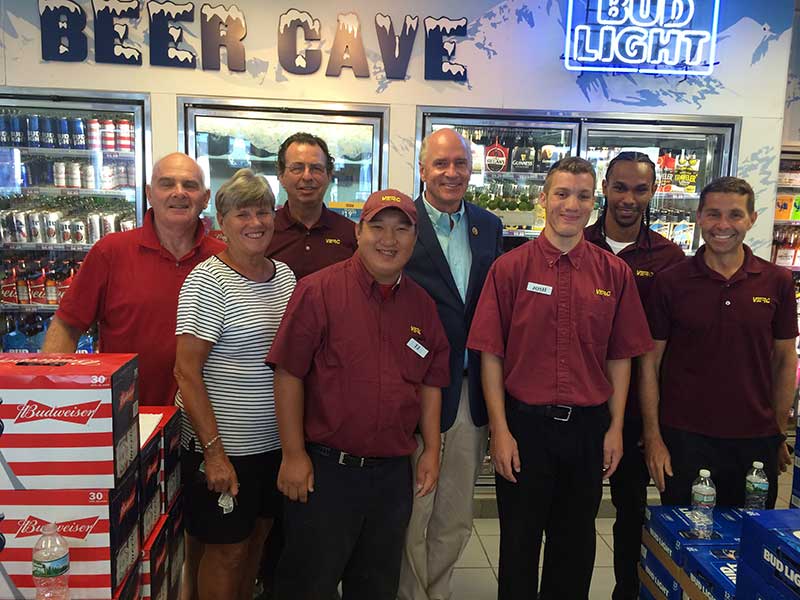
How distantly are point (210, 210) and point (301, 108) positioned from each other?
94cm

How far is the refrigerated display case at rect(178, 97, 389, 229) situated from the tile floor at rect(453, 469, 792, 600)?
220cm

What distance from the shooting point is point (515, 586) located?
2303mm

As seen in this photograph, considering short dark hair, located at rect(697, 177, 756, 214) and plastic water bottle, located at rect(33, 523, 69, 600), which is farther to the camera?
short dark hair, located at rect(697, 177, 756, 214)

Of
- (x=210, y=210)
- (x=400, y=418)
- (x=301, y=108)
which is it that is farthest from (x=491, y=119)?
(x=400, y=418)

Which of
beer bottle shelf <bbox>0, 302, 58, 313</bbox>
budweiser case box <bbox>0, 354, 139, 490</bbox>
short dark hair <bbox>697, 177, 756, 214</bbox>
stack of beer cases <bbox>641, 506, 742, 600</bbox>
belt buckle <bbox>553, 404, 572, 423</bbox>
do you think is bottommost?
stack of beer cases <bbox>641, 506, 742, 600</bbox>

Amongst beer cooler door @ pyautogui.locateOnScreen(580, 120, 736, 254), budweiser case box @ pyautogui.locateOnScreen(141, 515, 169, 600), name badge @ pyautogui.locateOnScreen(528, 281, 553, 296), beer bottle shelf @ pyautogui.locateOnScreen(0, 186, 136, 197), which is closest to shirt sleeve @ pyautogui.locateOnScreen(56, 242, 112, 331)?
budweiser case box @ pyautogui.locateOnScreen(141, 515, 169, 600)

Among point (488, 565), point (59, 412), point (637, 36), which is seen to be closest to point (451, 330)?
point (59, 412)

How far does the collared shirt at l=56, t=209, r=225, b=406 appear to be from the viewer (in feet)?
7.07

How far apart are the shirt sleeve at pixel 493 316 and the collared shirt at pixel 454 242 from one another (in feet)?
0.72

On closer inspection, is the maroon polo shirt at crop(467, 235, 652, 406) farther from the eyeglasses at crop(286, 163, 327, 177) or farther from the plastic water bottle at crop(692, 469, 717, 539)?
the eyeglasses at crop(286, 163, 327, 177)

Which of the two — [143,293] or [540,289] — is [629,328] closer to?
[540,289]

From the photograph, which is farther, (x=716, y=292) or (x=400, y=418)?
(x=716, y=292)

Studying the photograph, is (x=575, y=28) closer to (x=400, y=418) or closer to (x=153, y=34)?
(x=153, y=34)

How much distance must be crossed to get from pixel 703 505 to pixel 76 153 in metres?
3.99
